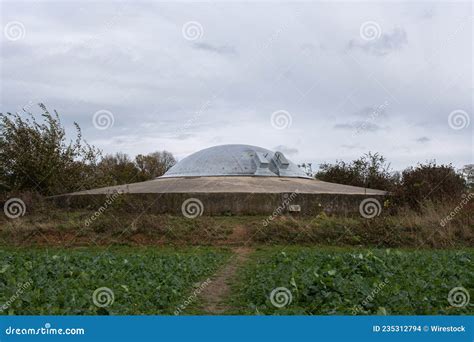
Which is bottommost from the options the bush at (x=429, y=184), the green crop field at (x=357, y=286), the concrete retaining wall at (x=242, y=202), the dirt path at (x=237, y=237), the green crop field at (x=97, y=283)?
the green crop field at (x=97, y=283)

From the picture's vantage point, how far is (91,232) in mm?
24109

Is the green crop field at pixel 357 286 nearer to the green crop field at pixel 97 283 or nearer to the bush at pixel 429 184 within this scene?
the green crop field at pixel 97 283

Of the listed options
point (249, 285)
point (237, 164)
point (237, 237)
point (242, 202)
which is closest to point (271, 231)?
point (237, 237)

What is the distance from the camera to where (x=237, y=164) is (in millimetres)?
44250

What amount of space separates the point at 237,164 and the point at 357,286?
34.2m

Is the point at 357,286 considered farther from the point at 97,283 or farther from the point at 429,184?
the point at 429,184

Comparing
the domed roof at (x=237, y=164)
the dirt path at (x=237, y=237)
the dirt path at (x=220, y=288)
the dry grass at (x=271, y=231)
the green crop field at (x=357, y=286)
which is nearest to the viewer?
the green crop field at (x=357, y=286)

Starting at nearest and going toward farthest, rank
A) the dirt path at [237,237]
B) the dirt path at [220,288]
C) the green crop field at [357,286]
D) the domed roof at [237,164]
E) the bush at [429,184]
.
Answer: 1. the green crop field at [357,286]
2. the dirt path at [220,288]
3. the dirt path at [237,237]
4. the bush at [429,184]
5. the domed roof at [237,164]

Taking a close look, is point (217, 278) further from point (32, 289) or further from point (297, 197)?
point (297, 197)

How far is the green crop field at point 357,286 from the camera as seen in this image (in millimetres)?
9125

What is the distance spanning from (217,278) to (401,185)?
20.6 metres

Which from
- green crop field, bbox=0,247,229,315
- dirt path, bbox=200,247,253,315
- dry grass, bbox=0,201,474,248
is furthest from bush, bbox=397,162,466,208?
green crop field, bbox=0,247,229,315

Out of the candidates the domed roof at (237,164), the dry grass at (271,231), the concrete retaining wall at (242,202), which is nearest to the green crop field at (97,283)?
the dry grass at (271,231)

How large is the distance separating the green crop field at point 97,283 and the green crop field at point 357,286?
144cm
